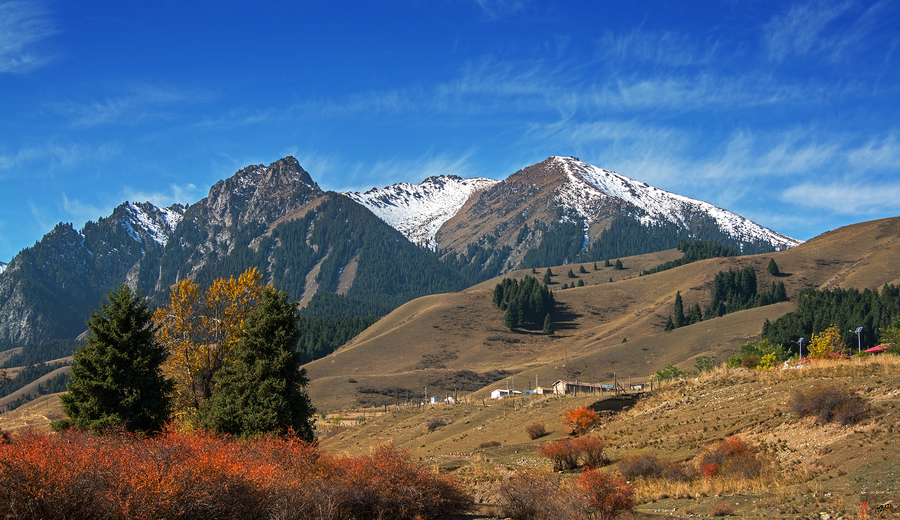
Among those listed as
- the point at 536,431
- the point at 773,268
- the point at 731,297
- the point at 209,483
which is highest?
the point at 773,268

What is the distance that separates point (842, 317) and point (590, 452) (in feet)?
318

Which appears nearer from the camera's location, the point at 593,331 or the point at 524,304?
the point at 593,331

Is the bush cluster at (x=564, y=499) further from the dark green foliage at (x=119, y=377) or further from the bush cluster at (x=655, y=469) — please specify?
the dark green foliage at (x=119, y=377)

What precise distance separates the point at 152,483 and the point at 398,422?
52.7 m

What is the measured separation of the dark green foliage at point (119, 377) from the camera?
28.8 metres

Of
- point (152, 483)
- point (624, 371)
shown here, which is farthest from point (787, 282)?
point (152, 483)

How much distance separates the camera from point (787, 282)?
156m

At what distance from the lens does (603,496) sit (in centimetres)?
1786

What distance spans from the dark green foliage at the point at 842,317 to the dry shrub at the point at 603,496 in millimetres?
96611

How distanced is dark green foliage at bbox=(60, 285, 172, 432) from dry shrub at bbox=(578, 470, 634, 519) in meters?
20.7

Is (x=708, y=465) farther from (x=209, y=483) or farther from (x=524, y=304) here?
(x=524, y=304)

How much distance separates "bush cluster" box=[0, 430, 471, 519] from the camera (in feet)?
41.7

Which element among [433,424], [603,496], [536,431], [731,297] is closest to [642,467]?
[603,496]

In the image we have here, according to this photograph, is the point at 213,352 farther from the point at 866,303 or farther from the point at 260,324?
the point at 866,303
